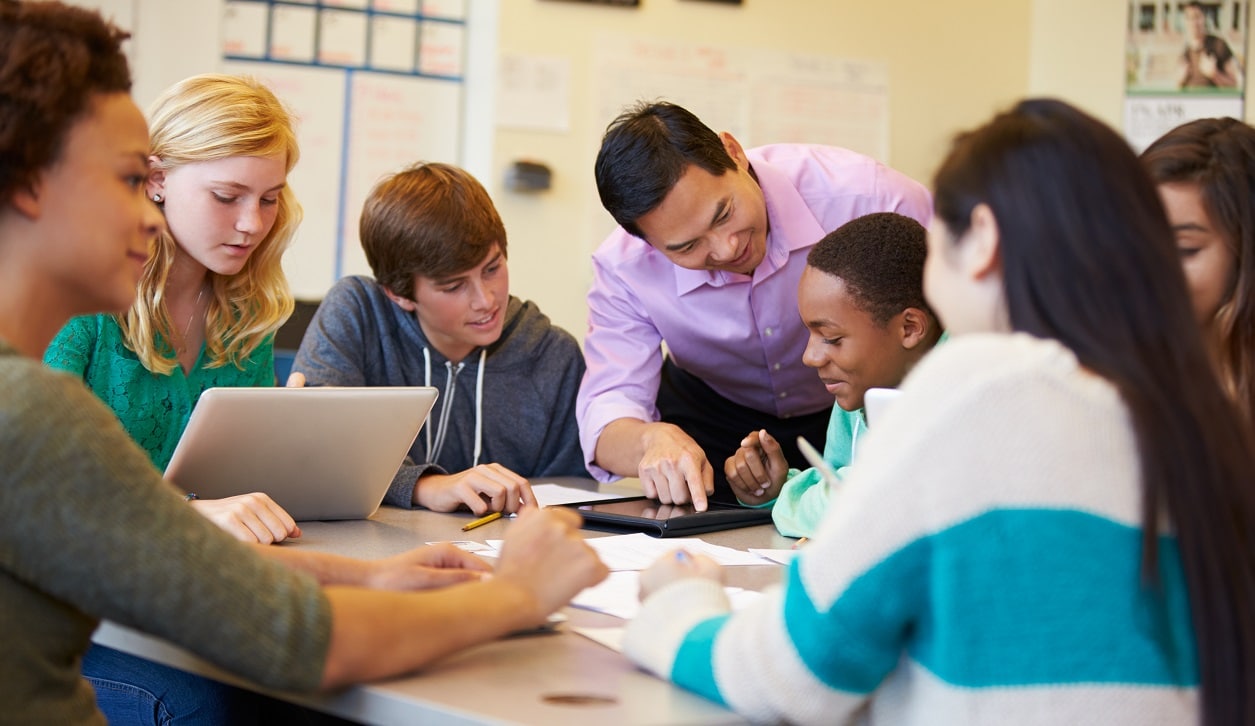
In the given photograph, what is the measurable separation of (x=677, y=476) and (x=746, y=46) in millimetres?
2528

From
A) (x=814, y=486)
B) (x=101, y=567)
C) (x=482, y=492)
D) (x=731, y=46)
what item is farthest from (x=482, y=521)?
(x=731, y=46)

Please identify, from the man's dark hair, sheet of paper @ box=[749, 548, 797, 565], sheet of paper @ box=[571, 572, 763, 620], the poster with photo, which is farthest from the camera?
the poster with photo

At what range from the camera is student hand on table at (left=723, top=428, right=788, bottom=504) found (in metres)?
1.91

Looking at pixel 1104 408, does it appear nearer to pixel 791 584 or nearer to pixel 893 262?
pixel 791 584

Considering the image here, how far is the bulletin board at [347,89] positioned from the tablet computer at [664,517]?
6.98 ft

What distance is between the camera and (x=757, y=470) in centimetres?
191

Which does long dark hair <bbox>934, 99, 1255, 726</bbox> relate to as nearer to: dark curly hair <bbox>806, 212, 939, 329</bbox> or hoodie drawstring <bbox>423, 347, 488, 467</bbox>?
dark curly hair <bbox>806, 212, 939, 329</bbox>

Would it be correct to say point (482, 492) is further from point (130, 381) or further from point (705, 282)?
point (705, 282)

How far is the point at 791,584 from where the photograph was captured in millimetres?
908

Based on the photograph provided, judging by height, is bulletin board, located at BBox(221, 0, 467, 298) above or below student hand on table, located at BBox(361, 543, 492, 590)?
above

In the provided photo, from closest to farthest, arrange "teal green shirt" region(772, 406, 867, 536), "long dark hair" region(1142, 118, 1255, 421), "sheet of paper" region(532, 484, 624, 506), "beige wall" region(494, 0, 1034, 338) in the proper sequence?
"long dark hair" region(1142, 118, 1255, 421) < "teal green shirt" region(772, 406, 867, 536) < "sheet of paper" region(532, 484, 624, 506) < "beige wall" region(494, 0, 1034, 338)

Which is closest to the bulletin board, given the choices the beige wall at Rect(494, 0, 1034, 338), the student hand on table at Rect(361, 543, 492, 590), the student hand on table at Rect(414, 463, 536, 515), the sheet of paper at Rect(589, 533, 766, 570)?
the beige wall at Rect(494, 0, 1034, 338)

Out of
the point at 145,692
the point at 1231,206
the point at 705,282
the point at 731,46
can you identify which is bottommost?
the point at 145,692

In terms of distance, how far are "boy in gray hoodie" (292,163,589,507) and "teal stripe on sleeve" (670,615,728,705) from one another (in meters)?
1.05
